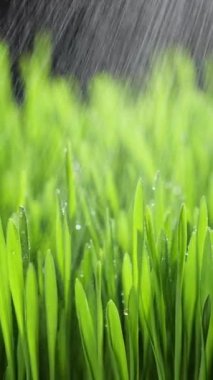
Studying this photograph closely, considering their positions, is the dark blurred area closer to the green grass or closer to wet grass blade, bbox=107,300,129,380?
the green grass

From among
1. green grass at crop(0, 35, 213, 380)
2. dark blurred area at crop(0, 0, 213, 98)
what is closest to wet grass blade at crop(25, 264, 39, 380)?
green grass at crop(0, 35, 213, 380)

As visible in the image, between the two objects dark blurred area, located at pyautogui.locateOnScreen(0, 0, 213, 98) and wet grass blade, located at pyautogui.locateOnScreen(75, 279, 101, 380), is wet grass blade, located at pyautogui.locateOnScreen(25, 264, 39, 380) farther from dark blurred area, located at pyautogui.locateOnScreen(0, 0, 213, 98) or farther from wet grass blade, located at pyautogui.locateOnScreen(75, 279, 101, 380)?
dark blurred area, located at pyautogui.locateOnScreen(0, 0, 213, 98)

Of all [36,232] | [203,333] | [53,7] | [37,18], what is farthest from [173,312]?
[53,7]

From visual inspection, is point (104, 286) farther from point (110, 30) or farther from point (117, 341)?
point (110, 30)

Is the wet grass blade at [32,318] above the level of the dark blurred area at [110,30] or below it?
below

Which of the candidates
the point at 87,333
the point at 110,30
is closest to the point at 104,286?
the point at 87,333

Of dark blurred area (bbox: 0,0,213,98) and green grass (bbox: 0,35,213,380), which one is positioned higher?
dark blurred area (bbox: 0,0,213,98)

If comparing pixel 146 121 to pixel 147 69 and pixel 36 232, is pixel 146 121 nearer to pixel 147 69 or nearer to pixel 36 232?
pixel 36 232

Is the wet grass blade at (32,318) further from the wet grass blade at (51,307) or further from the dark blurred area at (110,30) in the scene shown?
the dark blurred area at (110,30)

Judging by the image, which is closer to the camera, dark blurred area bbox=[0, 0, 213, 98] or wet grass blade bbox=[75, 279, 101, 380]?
wet grass blade bbox=[75, 279, 101, 380]

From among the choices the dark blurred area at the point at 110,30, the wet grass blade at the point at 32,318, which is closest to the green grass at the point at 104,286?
the wet grass blade at the point at 32,318

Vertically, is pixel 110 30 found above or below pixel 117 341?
above
